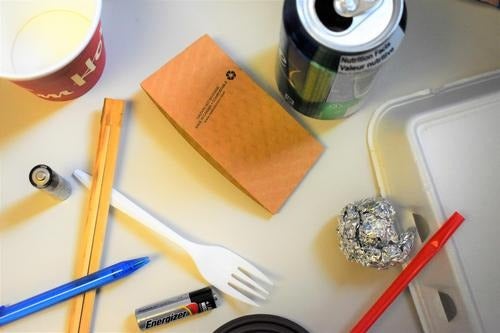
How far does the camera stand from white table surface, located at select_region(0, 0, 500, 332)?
0.53 meters

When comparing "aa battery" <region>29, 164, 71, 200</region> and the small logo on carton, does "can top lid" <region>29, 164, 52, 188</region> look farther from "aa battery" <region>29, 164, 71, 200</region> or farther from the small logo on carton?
the small logo on carton

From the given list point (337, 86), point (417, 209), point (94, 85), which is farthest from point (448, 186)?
point (94, 85)

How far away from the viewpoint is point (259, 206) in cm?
54

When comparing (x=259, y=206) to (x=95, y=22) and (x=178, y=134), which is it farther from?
(x=95, y=22)

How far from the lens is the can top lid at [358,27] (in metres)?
0.39

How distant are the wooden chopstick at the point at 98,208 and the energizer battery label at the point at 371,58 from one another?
26cm

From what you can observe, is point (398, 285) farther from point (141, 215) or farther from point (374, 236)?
point (141, 215)

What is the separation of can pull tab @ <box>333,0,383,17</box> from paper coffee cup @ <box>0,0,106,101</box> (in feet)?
0.84

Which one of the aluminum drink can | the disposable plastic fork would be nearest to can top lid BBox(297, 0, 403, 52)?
the aluminum drink can

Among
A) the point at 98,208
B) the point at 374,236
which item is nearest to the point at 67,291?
the point at 98,208

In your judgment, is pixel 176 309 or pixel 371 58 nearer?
pixel 371 58

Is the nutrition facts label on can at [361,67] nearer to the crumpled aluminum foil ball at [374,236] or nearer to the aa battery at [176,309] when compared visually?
the crumpled aluminum foil ball at [374,236]

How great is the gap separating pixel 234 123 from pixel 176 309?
0.66 feet

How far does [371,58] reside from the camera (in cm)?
40
